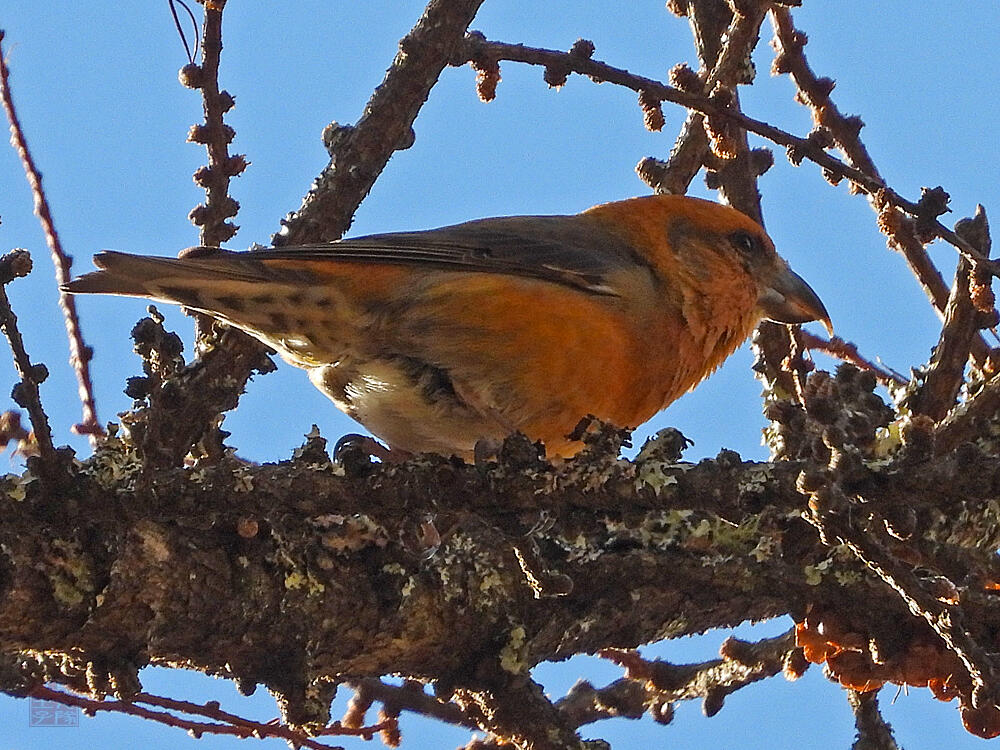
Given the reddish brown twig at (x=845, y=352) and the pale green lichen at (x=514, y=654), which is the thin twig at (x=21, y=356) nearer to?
the pale green lichen at (x=514, y=654)

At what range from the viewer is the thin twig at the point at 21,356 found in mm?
1875

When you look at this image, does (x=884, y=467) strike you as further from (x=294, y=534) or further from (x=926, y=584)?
(x=294, y=534)

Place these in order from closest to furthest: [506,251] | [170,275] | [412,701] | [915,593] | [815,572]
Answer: [915,593]
[815,572]
[170,275]
[412,701]
[506,251]

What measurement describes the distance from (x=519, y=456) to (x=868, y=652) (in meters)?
0.94

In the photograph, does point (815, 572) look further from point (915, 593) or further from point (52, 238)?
point (52, 238)

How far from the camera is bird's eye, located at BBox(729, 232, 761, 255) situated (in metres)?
3.83

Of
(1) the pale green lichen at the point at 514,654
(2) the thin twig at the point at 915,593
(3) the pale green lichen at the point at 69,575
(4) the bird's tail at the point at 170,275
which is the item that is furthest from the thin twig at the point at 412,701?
(2) the thin twig at the point at 915,593

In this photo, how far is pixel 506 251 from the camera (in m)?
3.50

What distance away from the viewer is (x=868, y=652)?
2611mm

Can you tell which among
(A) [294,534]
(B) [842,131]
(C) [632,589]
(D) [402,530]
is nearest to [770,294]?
(B) [842,131]

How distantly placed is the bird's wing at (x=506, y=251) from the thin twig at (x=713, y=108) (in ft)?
1.80

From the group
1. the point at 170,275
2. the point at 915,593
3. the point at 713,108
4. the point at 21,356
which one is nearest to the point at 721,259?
the point at 713,108

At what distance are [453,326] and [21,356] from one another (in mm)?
1395

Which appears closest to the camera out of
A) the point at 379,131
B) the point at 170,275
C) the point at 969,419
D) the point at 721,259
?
the point at 969,419
